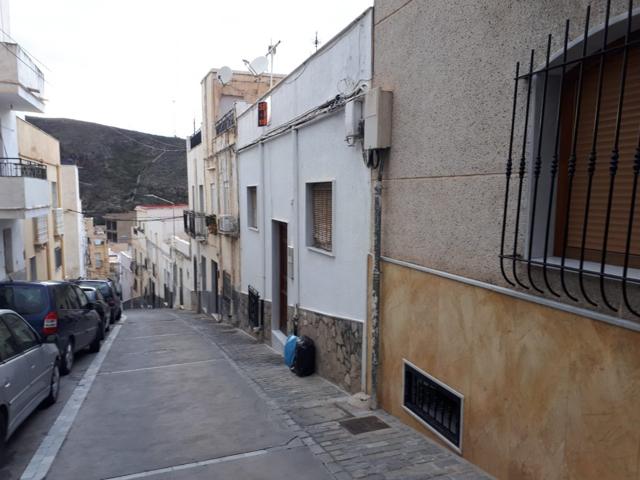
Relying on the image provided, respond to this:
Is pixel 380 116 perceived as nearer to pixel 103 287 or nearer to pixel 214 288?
pixel 103 287

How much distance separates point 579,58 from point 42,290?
8.29 metres

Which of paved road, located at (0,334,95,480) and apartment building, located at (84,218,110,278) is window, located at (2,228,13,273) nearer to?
paved road, located at (0,334,95,480)

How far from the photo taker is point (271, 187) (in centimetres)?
1066

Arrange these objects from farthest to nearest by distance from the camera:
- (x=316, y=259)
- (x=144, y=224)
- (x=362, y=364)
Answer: (x=144, y=224), (x=316, y=259), (x=362, y=364)

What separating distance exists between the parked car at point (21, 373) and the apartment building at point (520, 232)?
389cm

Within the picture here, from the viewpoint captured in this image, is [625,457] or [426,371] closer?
[625,457]

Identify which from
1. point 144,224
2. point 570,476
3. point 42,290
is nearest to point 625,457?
point 570,476

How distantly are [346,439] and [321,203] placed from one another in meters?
3.97

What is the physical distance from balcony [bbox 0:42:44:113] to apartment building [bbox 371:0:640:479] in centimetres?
1014

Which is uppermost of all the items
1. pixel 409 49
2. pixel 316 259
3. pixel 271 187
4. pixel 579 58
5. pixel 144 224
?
pixel 409 49

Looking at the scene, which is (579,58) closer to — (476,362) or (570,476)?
(476,362)

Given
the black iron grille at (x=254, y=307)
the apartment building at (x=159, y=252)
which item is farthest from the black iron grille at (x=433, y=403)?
the apartment building at (x=159, y=252)

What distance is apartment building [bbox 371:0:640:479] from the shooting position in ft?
9.90

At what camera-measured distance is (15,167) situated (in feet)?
41.5
